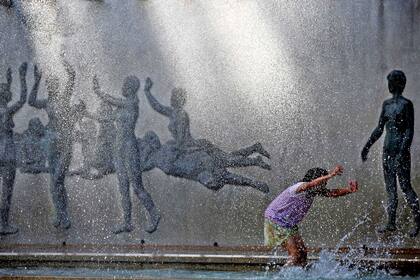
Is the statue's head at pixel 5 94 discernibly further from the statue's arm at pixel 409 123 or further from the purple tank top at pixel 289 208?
the statue's arm at pixel 409 123

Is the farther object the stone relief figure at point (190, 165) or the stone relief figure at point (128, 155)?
the stone relief figure at point (128, 155)

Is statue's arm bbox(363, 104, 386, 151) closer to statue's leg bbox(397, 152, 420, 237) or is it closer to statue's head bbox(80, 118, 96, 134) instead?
statue's leg bbox(397, 152, 420, 237)

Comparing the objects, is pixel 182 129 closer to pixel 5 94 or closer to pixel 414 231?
pixel 5 94

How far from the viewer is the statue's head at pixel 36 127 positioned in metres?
10.4

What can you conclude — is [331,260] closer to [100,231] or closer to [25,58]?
[100,231]

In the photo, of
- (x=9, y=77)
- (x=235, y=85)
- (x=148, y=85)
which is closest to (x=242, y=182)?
(x=235, y=85)

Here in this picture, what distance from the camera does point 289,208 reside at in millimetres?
6199

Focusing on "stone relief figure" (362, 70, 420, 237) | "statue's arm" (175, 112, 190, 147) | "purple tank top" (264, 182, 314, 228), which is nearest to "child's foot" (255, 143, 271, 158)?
"statue's arm" (175, 112, 190, 147)

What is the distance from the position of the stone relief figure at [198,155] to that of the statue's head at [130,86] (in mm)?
379

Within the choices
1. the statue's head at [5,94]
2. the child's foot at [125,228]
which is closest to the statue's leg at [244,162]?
the child's foot at [125,228]

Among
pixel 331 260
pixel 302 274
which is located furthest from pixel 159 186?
pixel 302 274

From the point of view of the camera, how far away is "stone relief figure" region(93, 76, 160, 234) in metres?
9.88

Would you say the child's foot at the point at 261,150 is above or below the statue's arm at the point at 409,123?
below

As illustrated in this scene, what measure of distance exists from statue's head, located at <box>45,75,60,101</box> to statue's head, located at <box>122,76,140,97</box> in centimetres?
108
